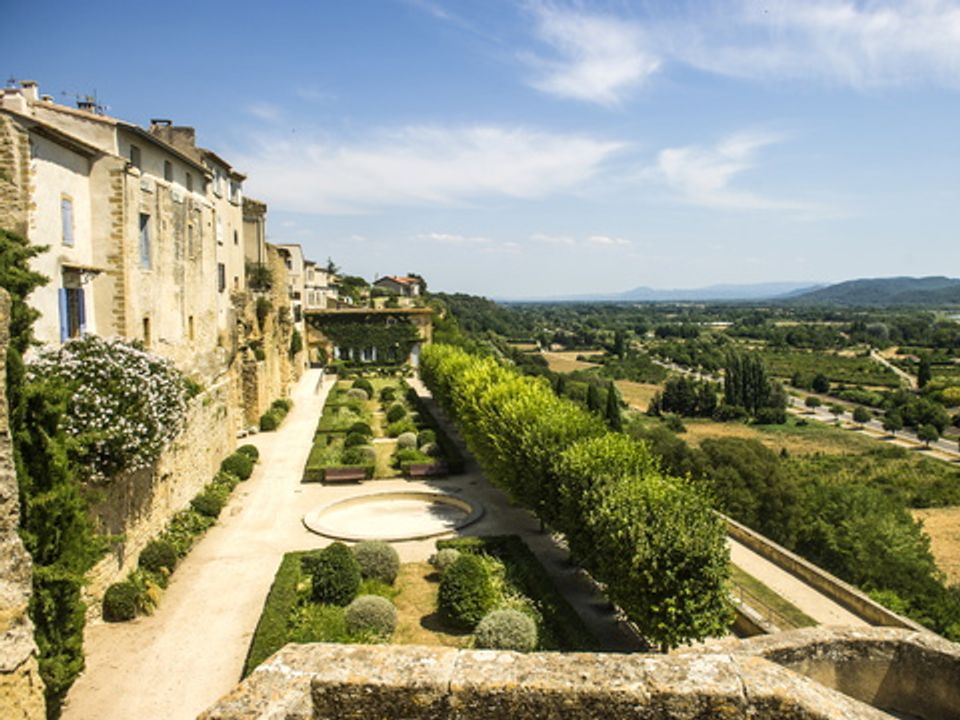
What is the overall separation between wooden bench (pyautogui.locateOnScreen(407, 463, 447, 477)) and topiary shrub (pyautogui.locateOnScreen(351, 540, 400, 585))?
10.9m

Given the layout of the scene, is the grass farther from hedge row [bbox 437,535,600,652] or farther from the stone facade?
the stone facade

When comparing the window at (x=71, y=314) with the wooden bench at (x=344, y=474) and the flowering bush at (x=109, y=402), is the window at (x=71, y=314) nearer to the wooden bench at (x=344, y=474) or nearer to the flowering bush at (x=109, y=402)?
the flowering bush at (x=109, y=402)

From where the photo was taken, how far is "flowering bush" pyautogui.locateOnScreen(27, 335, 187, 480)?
1473cm

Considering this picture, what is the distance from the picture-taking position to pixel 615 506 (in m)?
16.6

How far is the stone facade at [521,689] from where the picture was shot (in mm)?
6199

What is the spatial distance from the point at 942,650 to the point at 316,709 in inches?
390

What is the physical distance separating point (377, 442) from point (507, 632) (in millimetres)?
22349

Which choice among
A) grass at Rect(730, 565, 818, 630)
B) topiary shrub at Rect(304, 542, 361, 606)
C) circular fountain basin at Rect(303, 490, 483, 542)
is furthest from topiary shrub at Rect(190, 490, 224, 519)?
grass at Rect(730, 565, 818, 630)

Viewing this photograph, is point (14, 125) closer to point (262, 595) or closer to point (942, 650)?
point (262, 595)

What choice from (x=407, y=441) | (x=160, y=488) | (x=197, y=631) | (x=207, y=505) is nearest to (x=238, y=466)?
(x=207, y=505)

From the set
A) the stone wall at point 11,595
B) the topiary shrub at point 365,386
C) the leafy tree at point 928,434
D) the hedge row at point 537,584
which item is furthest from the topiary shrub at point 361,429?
the leafy tree at point 928,434

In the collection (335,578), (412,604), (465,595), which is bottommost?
(412,604)

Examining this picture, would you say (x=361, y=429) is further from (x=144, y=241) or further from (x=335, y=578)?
(x=335, y=578)

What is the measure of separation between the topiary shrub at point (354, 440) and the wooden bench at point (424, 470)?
4546 mm
